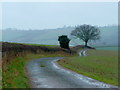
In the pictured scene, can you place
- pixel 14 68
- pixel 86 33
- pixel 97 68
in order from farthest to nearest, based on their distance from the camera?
pixel 86 33 < pixel 97 68 < pixel 14 68

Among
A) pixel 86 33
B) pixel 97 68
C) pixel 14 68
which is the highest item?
pixel 86 33

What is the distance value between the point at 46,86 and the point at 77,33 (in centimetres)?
11988

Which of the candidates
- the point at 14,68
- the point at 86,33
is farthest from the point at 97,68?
the point at 86,33

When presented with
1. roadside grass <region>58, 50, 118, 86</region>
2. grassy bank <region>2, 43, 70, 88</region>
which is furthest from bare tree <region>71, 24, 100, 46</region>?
roadside grass <region>58, 50, 118, 86</region>

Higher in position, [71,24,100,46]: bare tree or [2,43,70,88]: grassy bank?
[71,24,100,46]: bare tree

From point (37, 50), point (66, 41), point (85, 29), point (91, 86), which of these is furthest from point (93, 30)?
point (91, 86)

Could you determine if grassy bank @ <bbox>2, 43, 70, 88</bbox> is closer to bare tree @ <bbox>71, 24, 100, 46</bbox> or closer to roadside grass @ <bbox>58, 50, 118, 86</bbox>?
roadside grass @ <bbox>58, 50, 118, 86</bbox>

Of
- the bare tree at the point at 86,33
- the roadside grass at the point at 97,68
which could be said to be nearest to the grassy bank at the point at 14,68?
the roadside grass at the point at 97,68

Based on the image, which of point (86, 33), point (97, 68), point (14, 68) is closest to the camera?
point (14, 68)

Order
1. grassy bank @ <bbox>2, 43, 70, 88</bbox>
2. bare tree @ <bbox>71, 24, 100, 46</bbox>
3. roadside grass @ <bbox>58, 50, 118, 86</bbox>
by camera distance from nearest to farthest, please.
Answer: grassy bank @ <bbox>2, 43, 70, 88</bbox>, roadside grass @ <bbox>58, 50, 118, 86</bbox>, bare tree @ <bbox>71, 24, 100, 46</bbox>

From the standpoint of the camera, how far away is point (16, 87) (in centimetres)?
1387

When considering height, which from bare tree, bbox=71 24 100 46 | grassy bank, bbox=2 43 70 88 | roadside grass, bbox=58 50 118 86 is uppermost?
bare tree, bbox=71 24 100 46

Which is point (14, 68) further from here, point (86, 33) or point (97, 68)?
point (86, 33)

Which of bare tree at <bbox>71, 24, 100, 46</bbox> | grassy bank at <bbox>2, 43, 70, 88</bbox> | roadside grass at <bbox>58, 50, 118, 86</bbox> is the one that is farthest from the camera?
bare tree at <bbox>71, 24, 100, 46</bbox>
